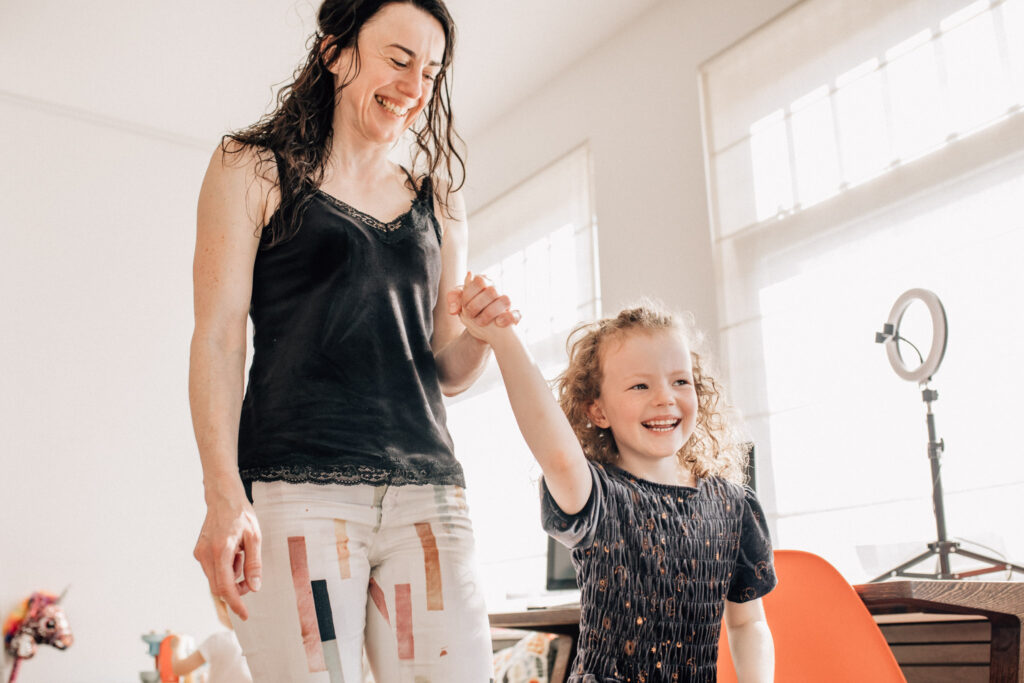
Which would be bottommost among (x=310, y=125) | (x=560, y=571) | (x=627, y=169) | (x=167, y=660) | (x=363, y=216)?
(x=167, y=660)

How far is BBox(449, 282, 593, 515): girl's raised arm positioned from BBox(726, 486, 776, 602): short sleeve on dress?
33 cm

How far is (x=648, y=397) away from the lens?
49.2 inches

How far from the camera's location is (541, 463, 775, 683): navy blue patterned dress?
1.12 meters

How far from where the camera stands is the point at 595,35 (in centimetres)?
397

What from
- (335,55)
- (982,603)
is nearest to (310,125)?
(335,55)

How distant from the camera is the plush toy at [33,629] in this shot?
12.6 feet

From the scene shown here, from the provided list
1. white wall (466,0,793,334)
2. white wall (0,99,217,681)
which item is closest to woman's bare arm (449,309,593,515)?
white wall (466,0,793,334)

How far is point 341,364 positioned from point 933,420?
1.65 meters

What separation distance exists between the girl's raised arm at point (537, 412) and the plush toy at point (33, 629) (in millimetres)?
3587

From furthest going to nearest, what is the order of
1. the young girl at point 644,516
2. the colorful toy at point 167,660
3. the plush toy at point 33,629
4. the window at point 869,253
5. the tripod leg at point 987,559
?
the plush toy at point 33,629
the colorful toy at point 167,660
the window at point 869,253
the tripod leg at point 987,559
the young girl at point 644,516

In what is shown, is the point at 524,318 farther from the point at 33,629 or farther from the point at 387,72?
the point at 387,72

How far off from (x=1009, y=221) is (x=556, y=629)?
158 centimetres

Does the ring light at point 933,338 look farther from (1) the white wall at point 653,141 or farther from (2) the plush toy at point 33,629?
(2) the plush toy at point 33,629

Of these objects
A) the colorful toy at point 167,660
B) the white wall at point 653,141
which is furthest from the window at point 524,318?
the colorful toy at point 167,660
